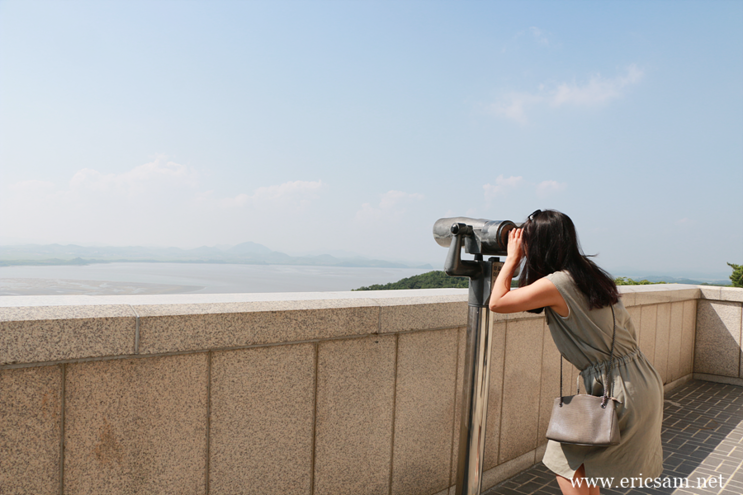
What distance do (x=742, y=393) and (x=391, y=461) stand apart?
22.8 ft

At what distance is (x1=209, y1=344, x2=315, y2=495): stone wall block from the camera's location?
2.62 meters

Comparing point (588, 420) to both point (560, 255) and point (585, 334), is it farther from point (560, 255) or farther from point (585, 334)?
point (560, 255)

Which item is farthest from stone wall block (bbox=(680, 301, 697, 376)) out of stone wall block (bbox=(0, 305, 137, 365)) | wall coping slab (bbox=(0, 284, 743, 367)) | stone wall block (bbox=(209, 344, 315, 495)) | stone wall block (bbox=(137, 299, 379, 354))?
stone wall block (bbox=(0, 305, 137, 365))

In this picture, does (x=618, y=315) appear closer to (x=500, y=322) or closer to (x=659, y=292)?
(x=500, y=322)

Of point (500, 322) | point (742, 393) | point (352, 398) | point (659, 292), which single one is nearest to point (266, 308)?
point (352, 398)

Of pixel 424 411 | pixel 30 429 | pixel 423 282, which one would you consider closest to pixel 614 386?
pixel 424 411

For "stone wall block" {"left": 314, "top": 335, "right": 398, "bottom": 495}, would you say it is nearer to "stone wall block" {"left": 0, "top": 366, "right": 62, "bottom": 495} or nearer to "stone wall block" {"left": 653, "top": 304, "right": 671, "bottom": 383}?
"stone wall block" {"left": 0, "top": 366, "right": 62, "bottom": 495}

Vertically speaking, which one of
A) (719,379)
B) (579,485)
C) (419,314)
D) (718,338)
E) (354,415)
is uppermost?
(419,314)

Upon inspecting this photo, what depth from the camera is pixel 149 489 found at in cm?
242

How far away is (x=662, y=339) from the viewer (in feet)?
24.5

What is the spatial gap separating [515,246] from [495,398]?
1.89 metres

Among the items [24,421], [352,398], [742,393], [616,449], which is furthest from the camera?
[742,393]

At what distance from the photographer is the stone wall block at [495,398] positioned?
412 cm

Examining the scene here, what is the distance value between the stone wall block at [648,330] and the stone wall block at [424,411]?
4.10 m
